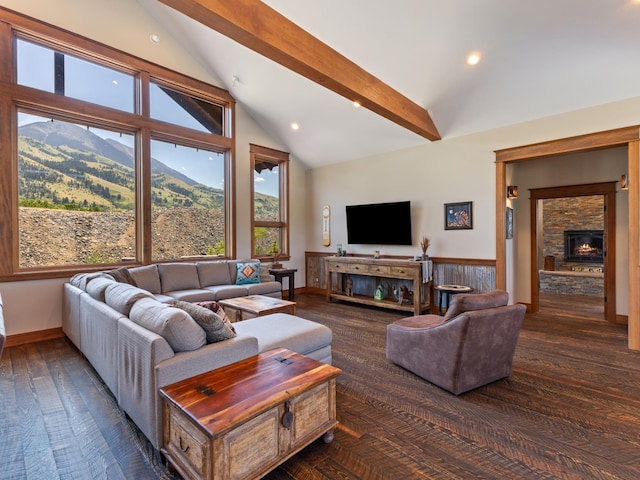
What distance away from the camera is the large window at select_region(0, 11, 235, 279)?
386cm

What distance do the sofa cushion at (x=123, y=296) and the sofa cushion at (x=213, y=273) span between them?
235cm

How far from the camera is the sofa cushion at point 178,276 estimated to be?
4648 millimetres

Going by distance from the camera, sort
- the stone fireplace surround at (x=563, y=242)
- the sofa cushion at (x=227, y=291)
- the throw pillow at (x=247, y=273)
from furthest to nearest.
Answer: the stone fireplace surround at (x=563, y=242) < the throw pillow at (x=247, y=273) < the sofa cushion at (x=227, y=291)

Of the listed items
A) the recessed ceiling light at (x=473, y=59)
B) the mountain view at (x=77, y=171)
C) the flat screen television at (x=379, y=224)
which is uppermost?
the recessed ceiling light at (x=473, y=59)

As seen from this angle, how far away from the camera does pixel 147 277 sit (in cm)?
445

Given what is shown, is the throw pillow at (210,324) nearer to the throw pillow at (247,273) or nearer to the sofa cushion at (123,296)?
the sofa cushion at (123,296)

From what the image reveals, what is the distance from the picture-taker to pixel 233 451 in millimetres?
1438

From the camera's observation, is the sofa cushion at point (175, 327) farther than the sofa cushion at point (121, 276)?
No

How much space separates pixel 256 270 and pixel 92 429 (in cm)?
345

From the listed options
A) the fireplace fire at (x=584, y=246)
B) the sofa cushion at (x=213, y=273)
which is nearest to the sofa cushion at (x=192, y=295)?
the sofa cushion at (x=213, y=273)

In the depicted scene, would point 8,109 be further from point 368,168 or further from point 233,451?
point 368,168

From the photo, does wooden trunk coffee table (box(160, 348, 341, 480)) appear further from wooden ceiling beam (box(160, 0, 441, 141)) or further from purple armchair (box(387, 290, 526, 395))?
wooden ceiling beam (box(160, 0, 441, 141))

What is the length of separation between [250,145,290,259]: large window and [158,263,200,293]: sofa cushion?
1.55 meters

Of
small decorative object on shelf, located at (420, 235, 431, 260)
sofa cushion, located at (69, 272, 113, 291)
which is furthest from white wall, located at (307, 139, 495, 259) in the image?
sofa cushion, located at (69, 272, 113, 291)
